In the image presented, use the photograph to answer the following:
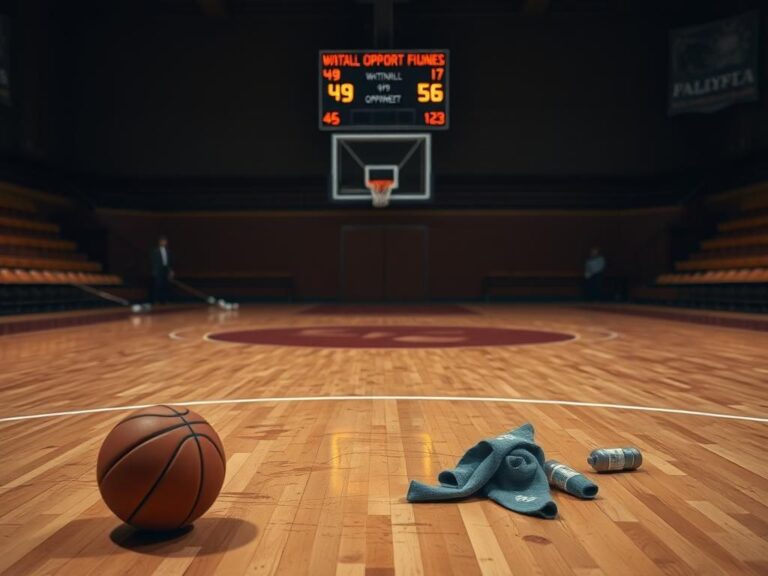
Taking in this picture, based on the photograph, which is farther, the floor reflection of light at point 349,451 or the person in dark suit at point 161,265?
the person in dark suit at point 161,265

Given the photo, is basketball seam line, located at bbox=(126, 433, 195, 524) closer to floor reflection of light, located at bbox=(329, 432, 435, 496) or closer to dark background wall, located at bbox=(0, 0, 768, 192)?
floor reflection of light, located at bbox=(329, 432, 435, 496)

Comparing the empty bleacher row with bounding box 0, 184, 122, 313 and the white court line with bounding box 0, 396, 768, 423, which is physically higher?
the empty bleacher row with bounding box 0, 184, 122, 313

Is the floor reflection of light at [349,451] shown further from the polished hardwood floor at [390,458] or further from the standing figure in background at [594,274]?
the standing figure in background at [594,274]

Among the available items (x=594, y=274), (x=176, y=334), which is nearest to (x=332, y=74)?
(x=176, y=334)

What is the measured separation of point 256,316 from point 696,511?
1127cm

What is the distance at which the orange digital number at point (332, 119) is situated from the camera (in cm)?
1373

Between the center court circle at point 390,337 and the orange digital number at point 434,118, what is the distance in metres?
4.98

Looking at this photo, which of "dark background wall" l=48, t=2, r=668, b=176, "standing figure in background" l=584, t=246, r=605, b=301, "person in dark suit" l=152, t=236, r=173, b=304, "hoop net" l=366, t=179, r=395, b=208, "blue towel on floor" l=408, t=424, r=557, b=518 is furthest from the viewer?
"dark background wall" l=48, t=2, r=668, b=176

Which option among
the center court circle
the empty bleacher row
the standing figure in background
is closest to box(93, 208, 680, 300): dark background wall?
the standing figure in background

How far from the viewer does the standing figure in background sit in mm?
16750

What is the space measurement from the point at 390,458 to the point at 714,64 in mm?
15961

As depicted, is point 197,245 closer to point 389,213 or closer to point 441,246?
point 389,213

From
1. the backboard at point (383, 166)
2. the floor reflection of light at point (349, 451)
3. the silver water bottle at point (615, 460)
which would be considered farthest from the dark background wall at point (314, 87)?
the silver water bottle at point (615, 460)

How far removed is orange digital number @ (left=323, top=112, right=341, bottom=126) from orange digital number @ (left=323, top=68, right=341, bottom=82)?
647 millimetres
